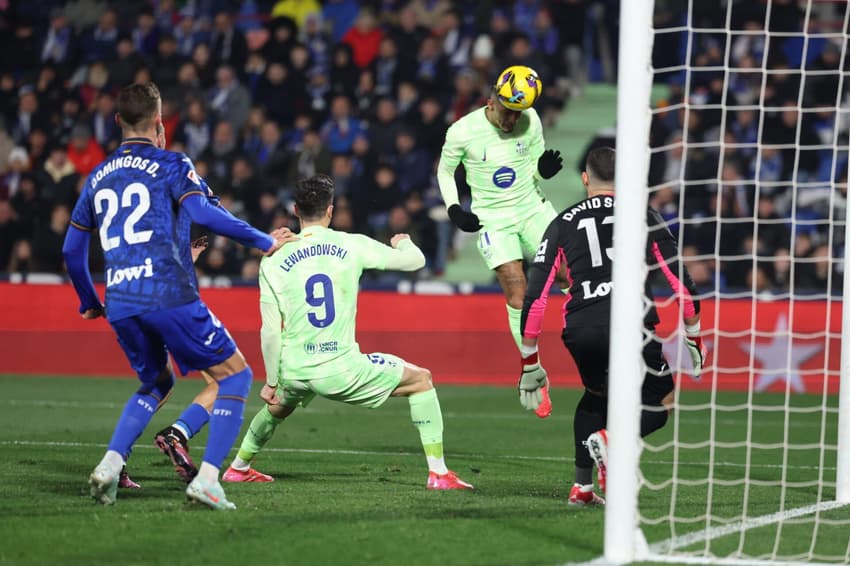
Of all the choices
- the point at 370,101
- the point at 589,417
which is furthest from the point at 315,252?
the point at 370,101

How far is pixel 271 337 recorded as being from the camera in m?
7.94

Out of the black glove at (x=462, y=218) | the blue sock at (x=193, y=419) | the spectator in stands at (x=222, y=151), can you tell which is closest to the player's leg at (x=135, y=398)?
the blue sock at (x=193, y=419)

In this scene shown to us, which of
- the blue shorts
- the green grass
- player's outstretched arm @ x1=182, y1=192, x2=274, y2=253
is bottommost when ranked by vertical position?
the green grass

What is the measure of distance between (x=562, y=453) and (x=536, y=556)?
476 centimetres

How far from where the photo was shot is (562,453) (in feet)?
34.4

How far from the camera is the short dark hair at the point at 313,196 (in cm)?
792

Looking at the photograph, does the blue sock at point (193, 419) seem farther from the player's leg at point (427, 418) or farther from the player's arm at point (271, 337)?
the player's leg at point (427, 418)

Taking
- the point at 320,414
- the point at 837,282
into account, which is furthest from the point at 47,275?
the point at 837,282

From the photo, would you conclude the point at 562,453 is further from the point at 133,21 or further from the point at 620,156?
the point at 133,21

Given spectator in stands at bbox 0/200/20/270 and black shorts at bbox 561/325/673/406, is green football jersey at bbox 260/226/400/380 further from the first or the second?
spectator in stands at bbox 0/200/20/270

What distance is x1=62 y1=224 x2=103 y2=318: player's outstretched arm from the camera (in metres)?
7.02

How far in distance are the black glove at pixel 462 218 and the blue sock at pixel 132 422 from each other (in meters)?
3.27

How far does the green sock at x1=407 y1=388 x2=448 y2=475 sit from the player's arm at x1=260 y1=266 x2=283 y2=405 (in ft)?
2.72

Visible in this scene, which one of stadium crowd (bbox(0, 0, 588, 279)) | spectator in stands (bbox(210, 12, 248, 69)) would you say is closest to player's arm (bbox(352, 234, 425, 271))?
stadium crowd (bbox(0, 0, 588, 279))
